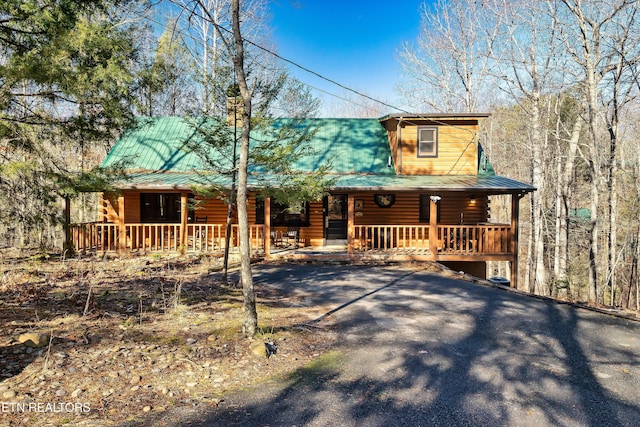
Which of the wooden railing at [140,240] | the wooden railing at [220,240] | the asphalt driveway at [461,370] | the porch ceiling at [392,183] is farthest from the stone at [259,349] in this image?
the wooden railing at [220,240]

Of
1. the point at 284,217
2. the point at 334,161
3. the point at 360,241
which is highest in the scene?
the point at 334,161

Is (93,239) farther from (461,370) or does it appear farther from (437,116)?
(437,116)

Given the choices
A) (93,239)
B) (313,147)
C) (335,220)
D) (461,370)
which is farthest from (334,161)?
(461,370)

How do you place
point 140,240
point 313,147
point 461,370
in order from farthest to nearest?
point 313,147, point 140,240, point 461,370

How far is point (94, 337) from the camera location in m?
5.40

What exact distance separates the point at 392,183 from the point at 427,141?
10.1 feet

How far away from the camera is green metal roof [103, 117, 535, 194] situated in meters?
12.6

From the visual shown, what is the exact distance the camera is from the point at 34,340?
5.02 metres

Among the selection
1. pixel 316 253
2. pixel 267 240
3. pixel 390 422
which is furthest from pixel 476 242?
pixel 390 422

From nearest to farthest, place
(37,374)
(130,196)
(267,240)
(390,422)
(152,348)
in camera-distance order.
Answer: (390,422) < (37,374) < (152,348) < (267,240) < (130,196)

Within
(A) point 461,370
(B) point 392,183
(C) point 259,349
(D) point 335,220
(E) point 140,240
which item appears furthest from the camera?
(D) point 335,220

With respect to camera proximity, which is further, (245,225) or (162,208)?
(162,208)

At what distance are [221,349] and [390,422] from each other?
2681 millimetres

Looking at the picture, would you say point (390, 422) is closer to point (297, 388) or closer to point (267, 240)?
point (297, 388)
